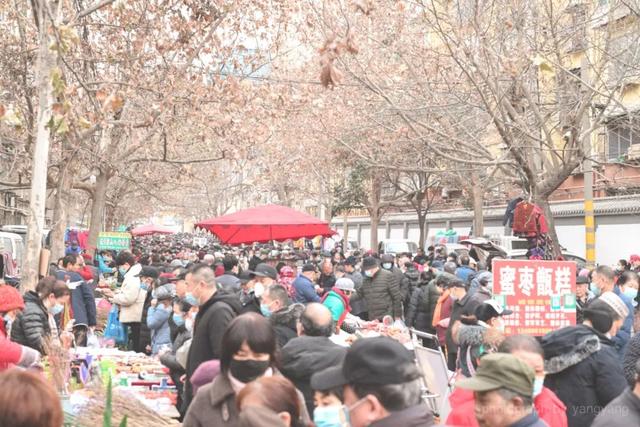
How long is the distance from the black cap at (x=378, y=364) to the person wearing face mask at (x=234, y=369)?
0.97m

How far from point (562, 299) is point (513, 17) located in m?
5.79

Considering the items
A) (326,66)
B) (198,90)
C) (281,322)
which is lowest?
(281,322)

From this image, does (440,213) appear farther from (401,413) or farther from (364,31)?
(401,413)

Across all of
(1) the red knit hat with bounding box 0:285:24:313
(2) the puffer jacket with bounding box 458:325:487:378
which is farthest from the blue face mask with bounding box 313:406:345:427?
(1) the red knit hat with bounding box 0:285:24:313

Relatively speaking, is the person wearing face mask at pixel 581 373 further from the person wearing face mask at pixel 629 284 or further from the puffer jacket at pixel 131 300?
the puffer jacket at pixel 131 300

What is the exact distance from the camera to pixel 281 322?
759 cm

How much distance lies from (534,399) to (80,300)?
9.23m

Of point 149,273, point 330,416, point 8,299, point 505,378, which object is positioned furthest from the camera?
point 149,273

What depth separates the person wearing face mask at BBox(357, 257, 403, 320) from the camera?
591 inches

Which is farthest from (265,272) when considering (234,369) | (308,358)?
(234,369)

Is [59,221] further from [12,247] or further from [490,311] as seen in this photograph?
[490,311]

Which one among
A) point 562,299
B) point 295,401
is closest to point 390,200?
point 562,299

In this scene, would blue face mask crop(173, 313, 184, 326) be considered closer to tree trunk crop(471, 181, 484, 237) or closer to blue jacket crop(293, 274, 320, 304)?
blue jacket crop(293, 274, 320, 304)

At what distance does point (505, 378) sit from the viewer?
13.4 feet
